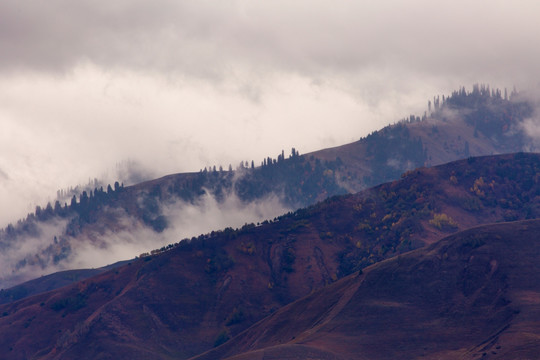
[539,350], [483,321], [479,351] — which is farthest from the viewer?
[483,321]

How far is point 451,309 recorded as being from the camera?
650 ft

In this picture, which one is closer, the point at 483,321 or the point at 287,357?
the point at 287,357

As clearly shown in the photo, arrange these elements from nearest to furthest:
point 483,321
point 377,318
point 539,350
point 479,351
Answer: point 539,350 < point 479,351 < point 483,321 < point 377,318

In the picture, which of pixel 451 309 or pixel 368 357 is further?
pixel 451 309

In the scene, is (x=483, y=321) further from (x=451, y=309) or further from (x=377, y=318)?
(x=377, y=318)

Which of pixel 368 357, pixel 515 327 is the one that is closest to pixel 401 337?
pixel 368 357

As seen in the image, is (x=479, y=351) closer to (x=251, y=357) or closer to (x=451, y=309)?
(x=451, y=309)

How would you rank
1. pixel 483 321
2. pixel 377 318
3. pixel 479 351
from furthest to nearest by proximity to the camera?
pixel 377 318 < pixel 483 321 < pixel 479 351

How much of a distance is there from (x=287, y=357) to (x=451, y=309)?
153ft

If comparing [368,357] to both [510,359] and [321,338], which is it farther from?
[510,359]

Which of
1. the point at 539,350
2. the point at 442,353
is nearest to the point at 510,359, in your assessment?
the point at 539,350

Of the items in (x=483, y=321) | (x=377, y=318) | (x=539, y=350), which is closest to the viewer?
(x=539, y=350)

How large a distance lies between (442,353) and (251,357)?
135 ft

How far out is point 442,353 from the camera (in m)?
178
